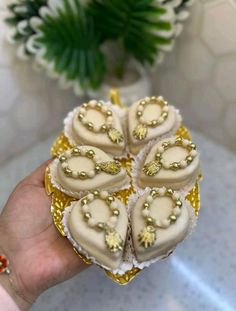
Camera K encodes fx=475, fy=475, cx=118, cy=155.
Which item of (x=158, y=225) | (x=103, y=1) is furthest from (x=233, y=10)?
(x=158, y=225)

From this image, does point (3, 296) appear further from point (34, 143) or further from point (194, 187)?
point (34, 143)

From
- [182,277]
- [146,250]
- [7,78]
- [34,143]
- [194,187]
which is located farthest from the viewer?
[34,143]

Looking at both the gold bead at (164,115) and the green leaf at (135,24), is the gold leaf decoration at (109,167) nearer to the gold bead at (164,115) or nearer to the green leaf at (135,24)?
the gold bead at (164,115)

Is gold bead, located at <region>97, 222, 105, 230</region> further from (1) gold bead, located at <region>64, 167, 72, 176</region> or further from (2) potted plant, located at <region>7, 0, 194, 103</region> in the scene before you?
(2) potted plant, located at <region>7, 0, 194, 103</region>

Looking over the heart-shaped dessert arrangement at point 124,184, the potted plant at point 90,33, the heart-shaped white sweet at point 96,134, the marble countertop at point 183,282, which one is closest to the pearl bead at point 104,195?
the heart-shaped dessert arrangement at point 124,184

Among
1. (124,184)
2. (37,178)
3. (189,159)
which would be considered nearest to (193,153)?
A: (189,159)

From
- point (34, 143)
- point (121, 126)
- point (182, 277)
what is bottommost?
point (182, 277)

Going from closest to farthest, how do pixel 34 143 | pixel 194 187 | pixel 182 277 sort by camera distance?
1. pixel 194 187
2. pixel 182 277
3. pixel 34 143
